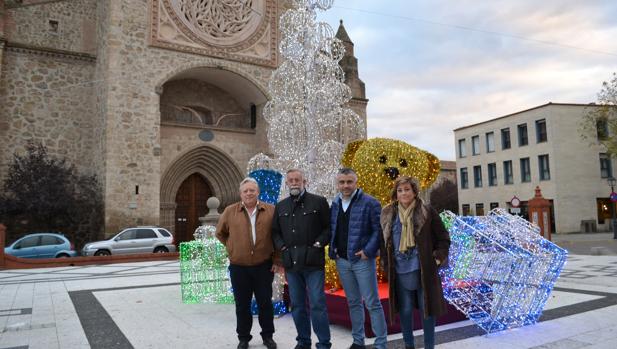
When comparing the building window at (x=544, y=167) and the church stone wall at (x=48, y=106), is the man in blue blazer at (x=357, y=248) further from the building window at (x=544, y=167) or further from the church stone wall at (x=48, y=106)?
the building window at (x=544, y=167)

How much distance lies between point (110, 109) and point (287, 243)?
564 inches

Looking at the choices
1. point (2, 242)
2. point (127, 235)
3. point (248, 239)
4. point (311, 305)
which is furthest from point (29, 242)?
point (311, 305)

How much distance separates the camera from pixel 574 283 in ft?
26.5

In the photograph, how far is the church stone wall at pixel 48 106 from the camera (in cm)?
1684

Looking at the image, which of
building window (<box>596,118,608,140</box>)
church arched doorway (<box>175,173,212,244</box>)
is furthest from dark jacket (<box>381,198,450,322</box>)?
building window (<box>596,118,608,140</box>)

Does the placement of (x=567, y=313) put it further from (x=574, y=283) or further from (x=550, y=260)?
(x=574, y=283)

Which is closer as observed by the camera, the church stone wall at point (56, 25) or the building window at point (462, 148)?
the church stone wall at point (56, 25)

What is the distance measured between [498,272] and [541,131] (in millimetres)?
29631

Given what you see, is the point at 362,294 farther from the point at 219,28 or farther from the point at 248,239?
the point at 219,28

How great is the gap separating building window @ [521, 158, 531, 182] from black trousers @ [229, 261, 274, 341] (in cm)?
3099

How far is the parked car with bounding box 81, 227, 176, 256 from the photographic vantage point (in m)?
15.0

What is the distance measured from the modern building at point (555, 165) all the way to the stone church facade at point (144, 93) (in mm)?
19445

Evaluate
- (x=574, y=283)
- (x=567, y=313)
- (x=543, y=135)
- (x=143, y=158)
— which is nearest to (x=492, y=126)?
(x=543, y=135)

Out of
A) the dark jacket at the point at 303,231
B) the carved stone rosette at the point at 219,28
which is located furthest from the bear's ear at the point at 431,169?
the carved stone rosette at the point at 219,28
